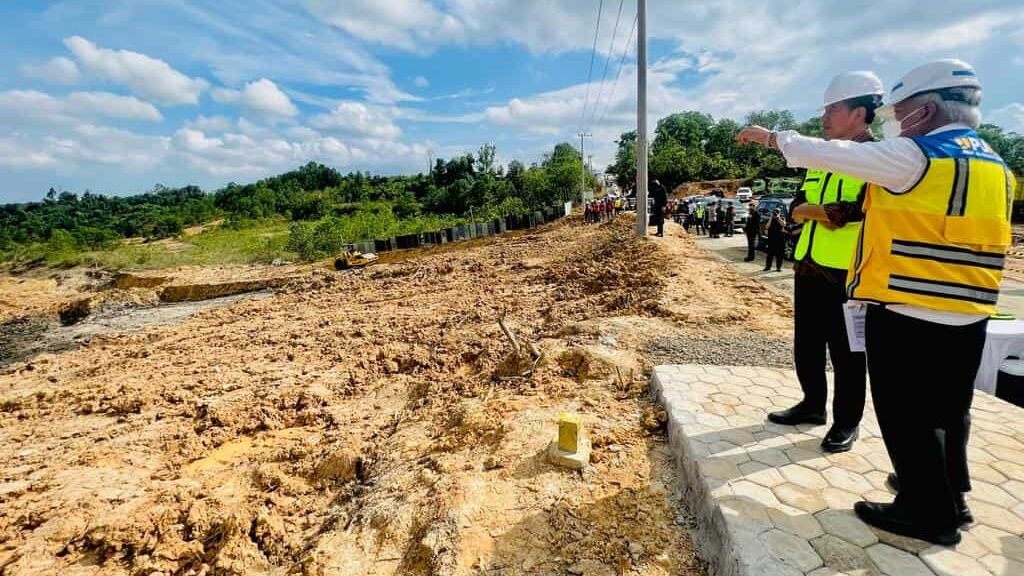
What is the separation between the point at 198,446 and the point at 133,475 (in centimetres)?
55

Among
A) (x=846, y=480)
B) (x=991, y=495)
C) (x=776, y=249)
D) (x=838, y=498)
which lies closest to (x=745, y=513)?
(x=838, y=498)

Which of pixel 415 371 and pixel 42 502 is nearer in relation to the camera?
pixel 42 502

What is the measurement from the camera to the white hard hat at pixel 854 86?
1946 mm

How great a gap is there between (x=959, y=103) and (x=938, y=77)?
0.34 feet

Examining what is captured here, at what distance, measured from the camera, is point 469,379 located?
16.4ft

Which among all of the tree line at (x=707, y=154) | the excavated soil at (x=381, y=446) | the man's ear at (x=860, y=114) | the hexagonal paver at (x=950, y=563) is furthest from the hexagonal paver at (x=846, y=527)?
the tree line at (x=707, y=154)

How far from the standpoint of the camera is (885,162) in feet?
4.44

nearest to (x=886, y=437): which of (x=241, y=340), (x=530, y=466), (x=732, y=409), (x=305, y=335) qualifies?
(x=732, y=409)

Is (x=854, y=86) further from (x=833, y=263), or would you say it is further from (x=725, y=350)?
(x=725, y=350)

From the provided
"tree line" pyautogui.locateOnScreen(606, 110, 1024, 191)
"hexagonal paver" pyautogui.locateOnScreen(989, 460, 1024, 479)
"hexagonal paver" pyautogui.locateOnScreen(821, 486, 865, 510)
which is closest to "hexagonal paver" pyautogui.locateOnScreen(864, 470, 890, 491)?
"hexagonal paver" pyautogui.locateOnScreen(821, 486, 865, 510)

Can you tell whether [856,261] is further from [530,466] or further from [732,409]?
[530,466]

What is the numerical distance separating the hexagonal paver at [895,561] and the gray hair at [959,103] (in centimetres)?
153

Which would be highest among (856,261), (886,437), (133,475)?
(856,261)

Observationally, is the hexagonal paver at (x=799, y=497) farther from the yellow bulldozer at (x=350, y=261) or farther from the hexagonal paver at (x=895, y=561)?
the yellow bulldozer at (x=350, y=261)
